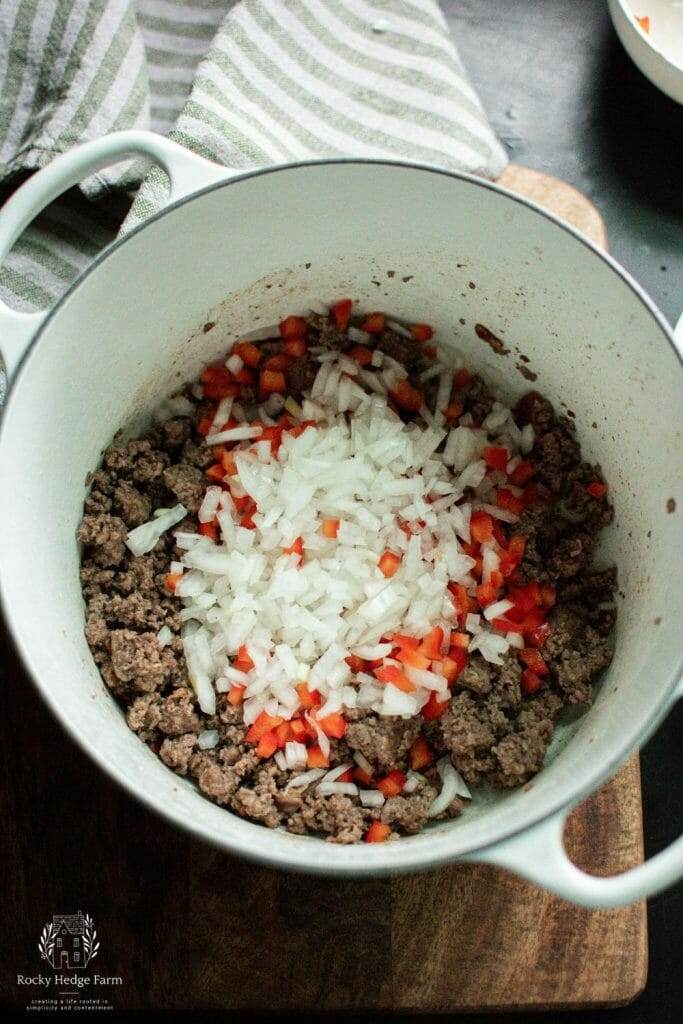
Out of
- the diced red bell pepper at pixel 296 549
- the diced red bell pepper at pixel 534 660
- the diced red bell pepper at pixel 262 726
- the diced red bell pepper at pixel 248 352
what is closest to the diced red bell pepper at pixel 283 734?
the diced red bell pepper at pixel 262 726

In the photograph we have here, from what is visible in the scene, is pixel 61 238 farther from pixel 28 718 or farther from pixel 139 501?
pixel 28 718

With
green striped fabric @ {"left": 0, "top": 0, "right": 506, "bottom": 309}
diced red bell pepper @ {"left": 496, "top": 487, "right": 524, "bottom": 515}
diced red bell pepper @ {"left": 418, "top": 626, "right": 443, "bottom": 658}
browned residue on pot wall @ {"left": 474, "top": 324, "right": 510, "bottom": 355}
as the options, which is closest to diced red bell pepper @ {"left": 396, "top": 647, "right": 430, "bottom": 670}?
diced red bell pepper @ {"left": 418, "top": 626, "right": 443, "bottom": 658}

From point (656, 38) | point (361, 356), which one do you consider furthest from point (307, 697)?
point (656, 38)

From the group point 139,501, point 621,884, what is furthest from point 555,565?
point 139,501

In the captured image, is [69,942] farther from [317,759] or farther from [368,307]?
[368,307]

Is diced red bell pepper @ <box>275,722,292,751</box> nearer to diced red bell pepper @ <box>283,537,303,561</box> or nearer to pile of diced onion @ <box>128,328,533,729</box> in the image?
pile of diced onion @ <box>128,328,533,729</box>

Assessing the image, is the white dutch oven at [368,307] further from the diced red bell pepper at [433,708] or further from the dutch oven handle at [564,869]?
the diced red bell pepper at [433,708]

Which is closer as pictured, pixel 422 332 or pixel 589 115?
pixel 422 332
